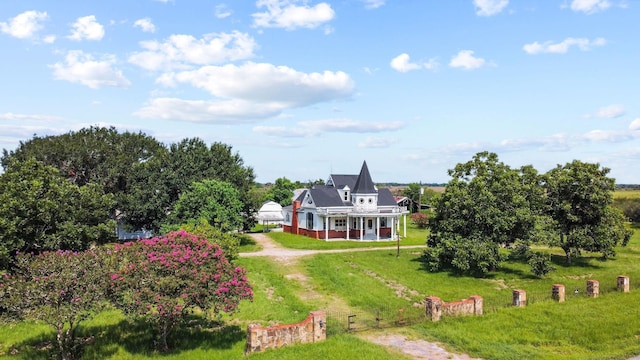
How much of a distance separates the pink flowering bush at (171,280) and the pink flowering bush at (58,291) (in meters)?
0.74

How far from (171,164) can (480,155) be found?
27810mm

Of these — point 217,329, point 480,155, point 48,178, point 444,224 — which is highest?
point 480,155

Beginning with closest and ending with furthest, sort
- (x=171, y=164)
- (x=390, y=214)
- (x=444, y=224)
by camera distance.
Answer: (x=444, y=224) < (x=171, y=164) < (x=390, y=214)

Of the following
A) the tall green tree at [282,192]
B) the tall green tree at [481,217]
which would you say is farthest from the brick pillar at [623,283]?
the tall green tree at [282,192]

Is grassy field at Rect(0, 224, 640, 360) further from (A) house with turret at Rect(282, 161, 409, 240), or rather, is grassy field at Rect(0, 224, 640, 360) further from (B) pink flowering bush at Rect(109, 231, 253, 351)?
(A) house with turret at Rect(282, 161, 409, 240)

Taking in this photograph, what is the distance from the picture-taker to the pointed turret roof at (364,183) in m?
47.1

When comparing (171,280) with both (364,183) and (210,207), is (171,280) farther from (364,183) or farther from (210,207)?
(364,183)

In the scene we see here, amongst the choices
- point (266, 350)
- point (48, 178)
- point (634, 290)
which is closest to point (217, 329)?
point (266, 350)

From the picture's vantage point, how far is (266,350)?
48.5 ft

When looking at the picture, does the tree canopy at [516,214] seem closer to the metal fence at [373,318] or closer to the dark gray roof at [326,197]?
the metal fence at [373,318]

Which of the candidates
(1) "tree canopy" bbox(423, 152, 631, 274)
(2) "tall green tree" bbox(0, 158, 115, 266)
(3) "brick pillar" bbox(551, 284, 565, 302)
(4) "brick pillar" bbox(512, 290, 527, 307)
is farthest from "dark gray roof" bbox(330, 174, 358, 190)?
(4) "brick pillar" bbox(512, 290, 527, 307)

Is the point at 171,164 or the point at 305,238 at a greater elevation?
the point at 171,164

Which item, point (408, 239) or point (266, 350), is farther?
point (408, 239)

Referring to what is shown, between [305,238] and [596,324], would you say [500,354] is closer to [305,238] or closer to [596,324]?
[596,324]
